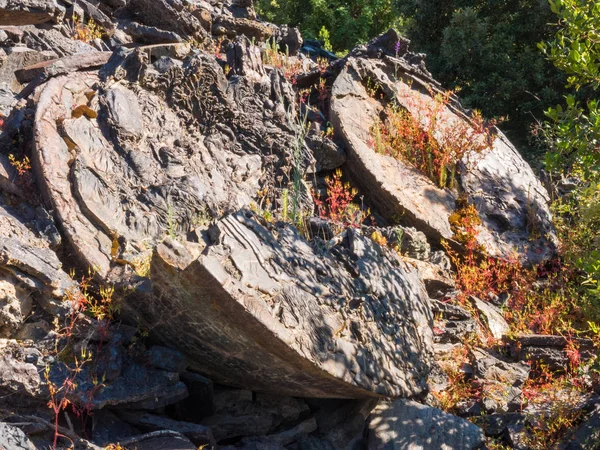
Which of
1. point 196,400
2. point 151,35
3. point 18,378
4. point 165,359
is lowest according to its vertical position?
point 196,400

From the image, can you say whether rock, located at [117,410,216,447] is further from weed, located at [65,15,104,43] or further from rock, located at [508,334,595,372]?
weed, located at [65,15,104,43]

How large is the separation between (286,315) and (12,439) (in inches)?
67.6

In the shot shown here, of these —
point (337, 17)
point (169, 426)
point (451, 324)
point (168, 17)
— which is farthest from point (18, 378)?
point (337, 17)

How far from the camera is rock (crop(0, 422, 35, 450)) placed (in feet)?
11.8

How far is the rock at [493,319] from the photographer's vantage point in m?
6.32

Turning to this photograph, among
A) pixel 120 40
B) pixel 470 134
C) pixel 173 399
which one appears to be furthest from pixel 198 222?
pixel 120 40

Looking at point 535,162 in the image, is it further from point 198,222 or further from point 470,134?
point 198,222

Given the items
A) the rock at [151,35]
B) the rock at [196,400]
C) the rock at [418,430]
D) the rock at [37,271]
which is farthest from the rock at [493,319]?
the rock at [151,35]

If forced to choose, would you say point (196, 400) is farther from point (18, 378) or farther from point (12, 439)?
point (12, 439)

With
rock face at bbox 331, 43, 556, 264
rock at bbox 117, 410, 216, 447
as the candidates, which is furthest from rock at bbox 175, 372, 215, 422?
rock face at bbox 331, 43, 556, 264

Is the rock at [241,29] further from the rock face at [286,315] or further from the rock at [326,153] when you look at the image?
the rock face at [286,315]

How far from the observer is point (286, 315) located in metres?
4.45

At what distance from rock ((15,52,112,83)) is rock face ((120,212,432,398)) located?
3.34 metres

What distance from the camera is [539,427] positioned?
16.1 feet
